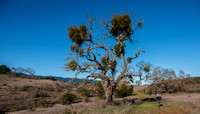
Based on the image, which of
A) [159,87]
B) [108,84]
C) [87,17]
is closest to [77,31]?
[87,17]

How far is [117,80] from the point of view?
505 inches

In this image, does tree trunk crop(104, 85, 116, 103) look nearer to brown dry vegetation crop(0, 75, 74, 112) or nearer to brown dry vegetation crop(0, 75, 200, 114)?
brown dry vegetation crop(0, 75, 200, 114)

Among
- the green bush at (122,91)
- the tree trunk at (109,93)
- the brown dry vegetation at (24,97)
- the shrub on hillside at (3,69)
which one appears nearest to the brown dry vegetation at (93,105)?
the brown dry vegetation at (24,97)

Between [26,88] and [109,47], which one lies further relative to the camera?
[26,88]

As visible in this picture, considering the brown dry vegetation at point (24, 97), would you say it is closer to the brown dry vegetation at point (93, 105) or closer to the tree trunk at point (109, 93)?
the brown dry vegetation at point (93, 105)

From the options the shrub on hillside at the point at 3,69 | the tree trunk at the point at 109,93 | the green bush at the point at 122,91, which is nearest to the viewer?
the tree trunk at the point at 109,93

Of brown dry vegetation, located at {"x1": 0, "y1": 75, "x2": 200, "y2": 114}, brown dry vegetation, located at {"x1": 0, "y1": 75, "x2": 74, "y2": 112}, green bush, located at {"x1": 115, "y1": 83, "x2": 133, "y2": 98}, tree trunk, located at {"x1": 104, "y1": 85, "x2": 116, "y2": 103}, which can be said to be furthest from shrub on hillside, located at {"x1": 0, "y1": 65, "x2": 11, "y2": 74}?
tree trunk, located at {"x1": 104, "y1": 85, "x2": 116, "y2": 103}

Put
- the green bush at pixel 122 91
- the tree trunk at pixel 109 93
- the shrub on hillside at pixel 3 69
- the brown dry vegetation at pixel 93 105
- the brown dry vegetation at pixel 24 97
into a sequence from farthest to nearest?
the shrub on hillside at pixel 3 69
the green bush at pixel 122 91
the brown dry vegetation at pixel 24 97
the tree trunk at pixel 109 93
the brown dry vegetation at pixel 93 105

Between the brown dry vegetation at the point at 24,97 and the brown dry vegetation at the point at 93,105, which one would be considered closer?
the brown dry vegetation at the point at 93,105

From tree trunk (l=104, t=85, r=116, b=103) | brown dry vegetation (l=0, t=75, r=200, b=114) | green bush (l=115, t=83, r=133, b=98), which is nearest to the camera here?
brown dry vegetation (l=0, t=75, r=200, b=114)

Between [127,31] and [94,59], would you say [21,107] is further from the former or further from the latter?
[127,31]

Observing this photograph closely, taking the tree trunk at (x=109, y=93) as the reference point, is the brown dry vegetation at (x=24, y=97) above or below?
below

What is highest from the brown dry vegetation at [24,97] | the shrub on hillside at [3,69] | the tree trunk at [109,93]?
the shrub on hillside at [3,69]

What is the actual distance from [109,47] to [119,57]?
61.1 inches
